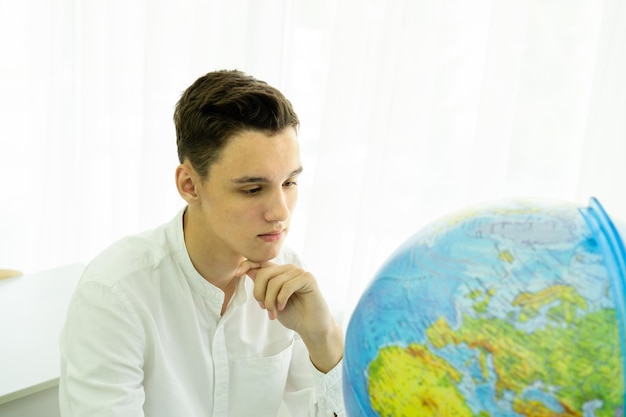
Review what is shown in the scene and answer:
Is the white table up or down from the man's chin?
down

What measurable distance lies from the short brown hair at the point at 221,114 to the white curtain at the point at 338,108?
2.05 feet

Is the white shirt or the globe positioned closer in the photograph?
the globe

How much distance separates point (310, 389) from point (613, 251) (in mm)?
1088

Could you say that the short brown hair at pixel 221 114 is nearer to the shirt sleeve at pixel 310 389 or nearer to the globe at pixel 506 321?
the shirt sleeve at pixel 310 389

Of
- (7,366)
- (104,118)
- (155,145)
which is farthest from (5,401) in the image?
(104,118)

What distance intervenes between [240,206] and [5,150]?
2.52 m

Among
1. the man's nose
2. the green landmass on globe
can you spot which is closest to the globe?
the green landmass on globe

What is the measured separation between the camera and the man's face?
4.48 ft

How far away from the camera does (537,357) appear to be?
0.62 m

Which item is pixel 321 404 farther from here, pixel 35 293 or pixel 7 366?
pixel 35 293

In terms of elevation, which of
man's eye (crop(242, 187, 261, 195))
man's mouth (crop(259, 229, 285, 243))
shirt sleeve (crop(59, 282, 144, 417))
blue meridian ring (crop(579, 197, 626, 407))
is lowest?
shirt sleeve (crop(59, 282, 144, 417))

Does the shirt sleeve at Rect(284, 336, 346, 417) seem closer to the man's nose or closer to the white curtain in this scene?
the man's nose

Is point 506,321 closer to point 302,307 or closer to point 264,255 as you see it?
point 302,307

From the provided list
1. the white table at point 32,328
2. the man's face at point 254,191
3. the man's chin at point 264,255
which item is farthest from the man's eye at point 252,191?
the white table at point 32,328
